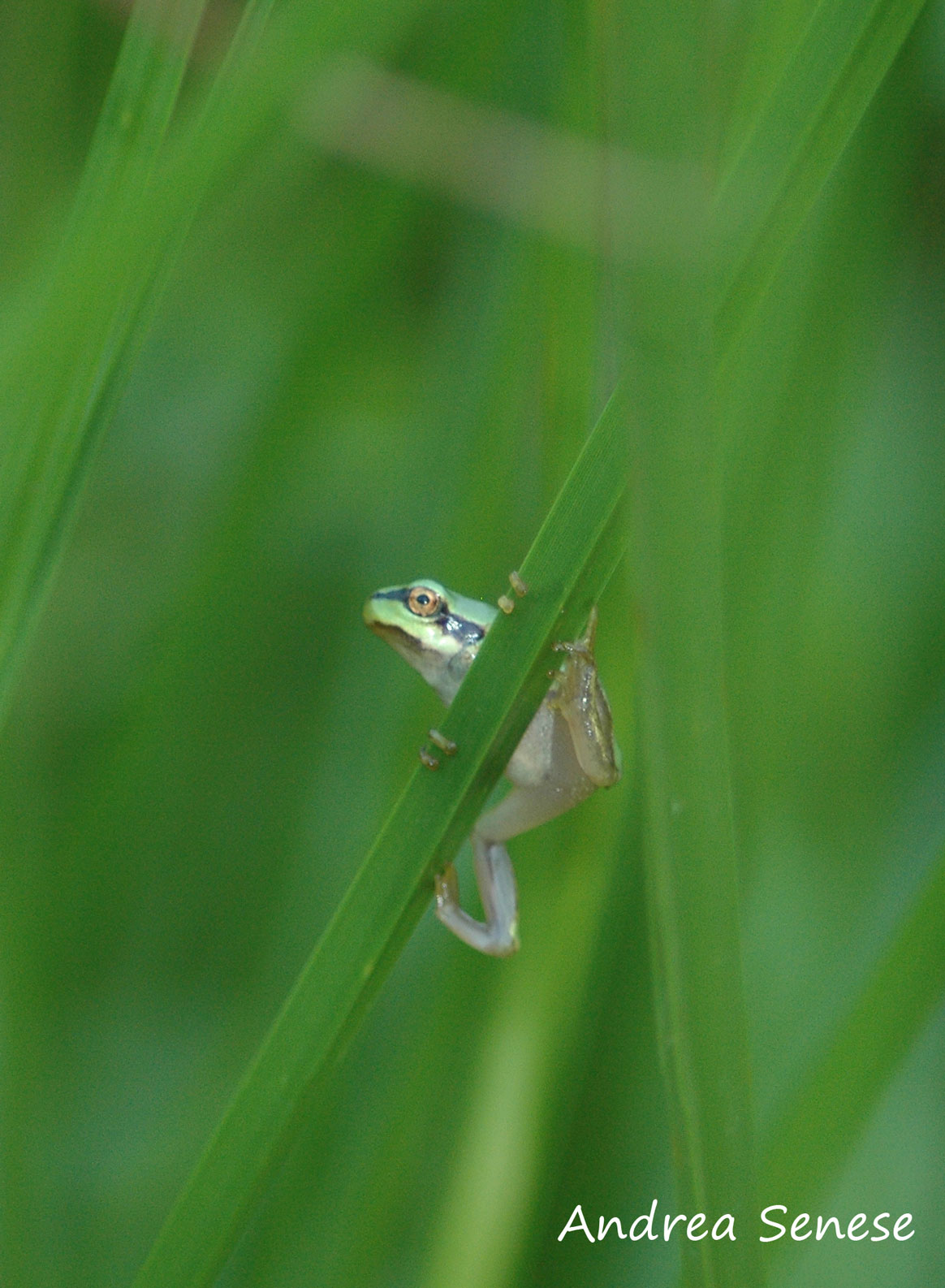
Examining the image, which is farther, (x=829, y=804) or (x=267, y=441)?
(x=829, y=804)

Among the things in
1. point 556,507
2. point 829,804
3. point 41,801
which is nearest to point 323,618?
point 41,801

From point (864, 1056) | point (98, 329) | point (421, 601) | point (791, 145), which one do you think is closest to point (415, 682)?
point (421, 601)

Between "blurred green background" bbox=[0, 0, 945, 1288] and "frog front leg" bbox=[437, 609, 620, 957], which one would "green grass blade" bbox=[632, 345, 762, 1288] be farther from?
"frog front leg" bbox=[437, 609, 620, 957]

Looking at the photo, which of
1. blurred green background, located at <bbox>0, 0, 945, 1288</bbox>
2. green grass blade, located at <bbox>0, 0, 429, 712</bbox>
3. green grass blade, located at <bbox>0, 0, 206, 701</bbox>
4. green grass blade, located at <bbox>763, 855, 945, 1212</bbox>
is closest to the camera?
green grass blade, located at <bbox>0, 0, 429, 712</bbox>

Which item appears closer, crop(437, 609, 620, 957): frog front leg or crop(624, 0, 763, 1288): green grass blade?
crop(624, 0, 763, 1288): green grass blade

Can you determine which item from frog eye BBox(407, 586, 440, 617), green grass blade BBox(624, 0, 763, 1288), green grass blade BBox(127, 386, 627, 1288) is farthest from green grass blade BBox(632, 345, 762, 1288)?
frog eye BBox(407, 586, 440, 617)

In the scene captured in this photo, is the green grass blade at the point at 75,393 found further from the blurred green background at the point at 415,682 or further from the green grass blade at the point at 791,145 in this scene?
the green grass blade at the point at 791,145

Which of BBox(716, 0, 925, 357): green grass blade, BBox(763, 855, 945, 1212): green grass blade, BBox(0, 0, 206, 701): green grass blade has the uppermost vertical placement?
BBox(716, 0, 925, 357): green grass blade

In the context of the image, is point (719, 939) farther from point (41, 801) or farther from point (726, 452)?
point (41, 801)
